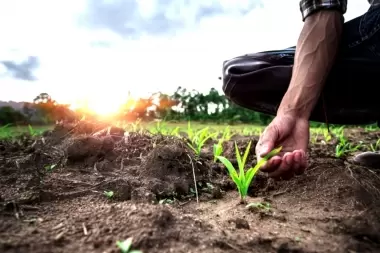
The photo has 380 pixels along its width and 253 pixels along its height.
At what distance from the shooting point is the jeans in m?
1.94

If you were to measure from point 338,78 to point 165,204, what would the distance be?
4.97 ft

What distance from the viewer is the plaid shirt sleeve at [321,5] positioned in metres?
1.69

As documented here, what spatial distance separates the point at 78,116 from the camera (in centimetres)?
285

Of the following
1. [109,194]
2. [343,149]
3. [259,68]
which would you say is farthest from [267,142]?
[343,149]

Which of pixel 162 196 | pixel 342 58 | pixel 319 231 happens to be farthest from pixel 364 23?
pixel 162 196

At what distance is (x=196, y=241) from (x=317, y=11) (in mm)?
1384

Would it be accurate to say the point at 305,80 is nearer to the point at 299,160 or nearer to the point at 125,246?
the point at 299,160

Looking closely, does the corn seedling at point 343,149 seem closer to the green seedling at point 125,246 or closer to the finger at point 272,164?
the finger at point 272,164

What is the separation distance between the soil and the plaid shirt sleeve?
819mm

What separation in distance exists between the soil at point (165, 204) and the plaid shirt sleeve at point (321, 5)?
32.3 inches

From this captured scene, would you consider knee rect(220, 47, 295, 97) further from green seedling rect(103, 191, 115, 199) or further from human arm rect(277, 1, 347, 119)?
green seedling rect(103, 191, 115, 199)

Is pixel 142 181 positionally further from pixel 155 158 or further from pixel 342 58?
pixel 342 58

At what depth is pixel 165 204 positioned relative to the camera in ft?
4.26

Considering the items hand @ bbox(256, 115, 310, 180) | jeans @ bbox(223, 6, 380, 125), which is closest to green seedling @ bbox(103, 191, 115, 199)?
hand @ bbox(256, 115, 310, 180)
